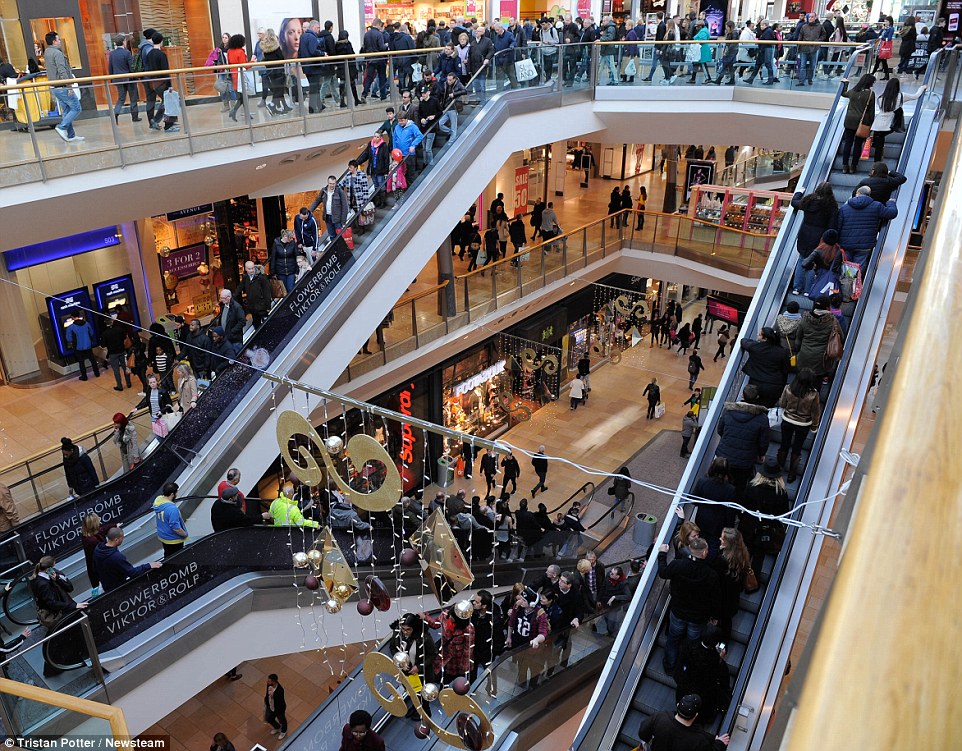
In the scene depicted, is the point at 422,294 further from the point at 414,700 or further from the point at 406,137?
the point at 414,700

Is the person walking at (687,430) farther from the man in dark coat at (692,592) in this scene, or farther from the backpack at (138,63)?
the backpack at (138,63)

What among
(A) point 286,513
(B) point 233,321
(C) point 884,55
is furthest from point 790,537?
(C) point 884,55

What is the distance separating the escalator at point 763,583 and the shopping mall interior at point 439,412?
0.03m

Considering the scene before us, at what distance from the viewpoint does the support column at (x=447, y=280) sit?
15.2 meters

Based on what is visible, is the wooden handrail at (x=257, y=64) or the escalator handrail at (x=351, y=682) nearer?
the escalator handrail at (x=351, y=682)

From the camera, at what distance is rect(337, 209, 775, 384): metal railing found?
1443cm

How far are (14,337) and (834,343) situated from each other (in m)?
12.1

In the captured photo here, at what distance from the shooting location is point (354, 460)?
623cm

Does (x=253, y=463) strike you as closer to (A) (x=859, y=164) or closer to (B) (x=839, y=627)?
(A) (x=859, y=164)

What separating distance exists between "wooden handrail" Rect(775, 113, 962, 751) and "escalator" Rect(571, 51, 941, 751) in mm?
5119

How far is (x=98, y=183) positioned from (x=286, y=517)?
4.65m

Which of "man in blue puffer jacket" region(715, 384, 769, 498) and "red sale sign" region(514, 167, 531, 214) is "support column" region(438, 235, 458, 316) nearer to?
"red sale sign" region(514, 167, 531, 214)

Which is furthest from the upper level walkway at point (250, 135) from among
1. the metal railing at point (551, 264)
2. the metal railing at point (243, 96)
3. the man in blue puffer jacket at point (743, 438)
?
the man in blue puffer jacket at point (743, 438)

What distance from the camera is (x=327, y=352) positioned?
35.6 ft
